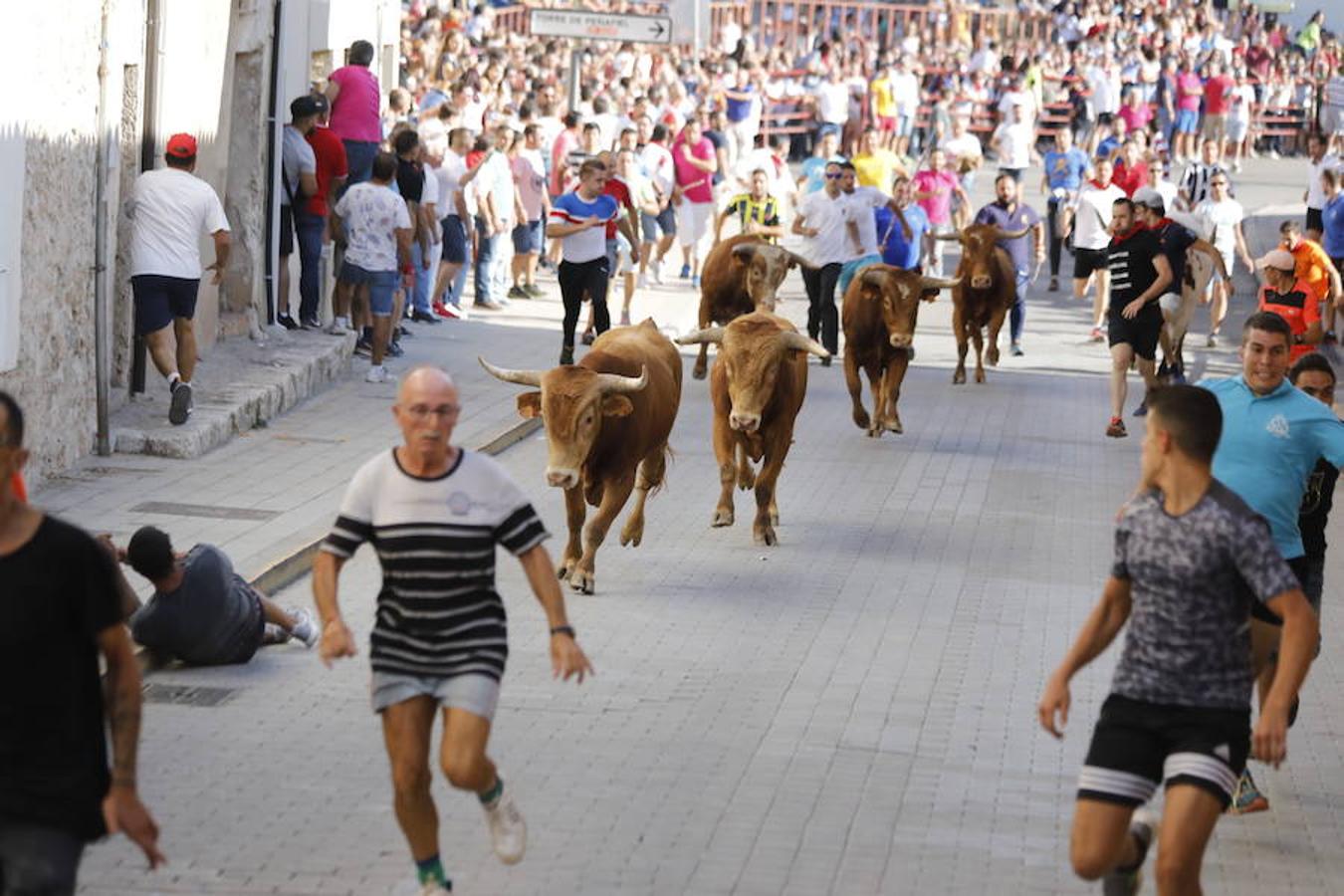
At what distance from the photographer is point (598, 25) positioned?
2591 centimetres

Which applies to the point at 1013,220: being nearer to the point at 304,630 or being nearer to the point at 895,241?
the point at 895,241

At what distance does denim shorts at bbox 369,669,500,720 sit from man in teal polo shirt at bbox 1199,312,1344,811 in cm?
287

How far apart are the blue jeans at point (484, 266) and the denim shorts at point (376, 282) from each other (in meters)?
6.04

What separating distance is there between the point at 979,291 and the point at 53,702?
18705 mm

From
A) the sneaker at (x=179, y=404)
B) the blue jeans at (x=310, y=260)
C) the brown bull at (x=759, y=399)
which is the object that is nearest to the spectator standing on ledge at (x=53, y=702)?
the brown bull at (x=759, y=399)

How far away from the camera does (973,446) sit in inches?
801

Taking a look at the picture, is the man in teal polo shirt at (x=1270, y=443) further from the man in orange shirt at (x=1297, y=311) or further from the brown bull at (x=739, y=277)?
the brown bull at (x=739, y=277)

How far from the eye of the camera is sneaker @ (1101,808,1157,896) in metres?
7.46

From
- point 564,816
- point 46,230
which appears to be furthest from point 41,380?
point 564,816

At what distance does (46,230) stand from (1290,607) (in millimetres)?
10269

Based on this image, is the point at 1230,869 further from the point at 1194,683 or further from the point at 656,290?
the point at 656,290

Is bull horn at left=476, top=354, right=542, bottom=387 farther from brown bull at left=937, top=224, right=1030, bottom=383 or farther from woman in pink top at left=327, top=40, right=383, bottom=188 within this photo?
brown bull at left=937, top=224, right=1030, bottom=383

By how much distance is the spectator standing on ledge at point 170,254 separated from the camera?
1745 centimetres

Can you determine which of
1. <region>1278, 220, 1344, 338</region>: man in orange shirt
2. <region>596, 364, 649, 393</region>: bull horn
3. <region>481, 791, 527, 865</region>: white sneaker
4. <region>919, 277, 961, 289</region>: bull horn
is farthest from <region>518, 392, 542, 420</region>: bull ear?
<region>919, 277, 961, 289</region>: bull horn
